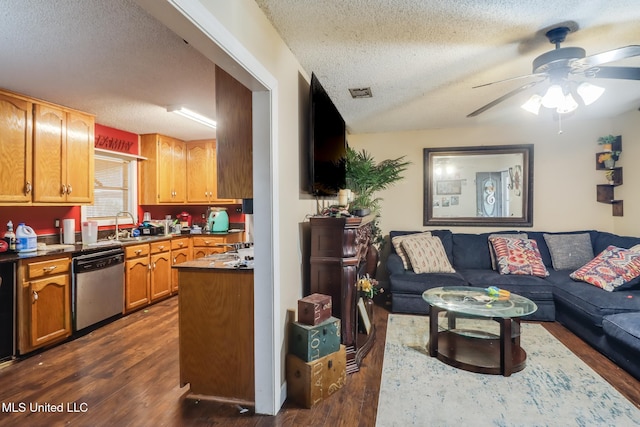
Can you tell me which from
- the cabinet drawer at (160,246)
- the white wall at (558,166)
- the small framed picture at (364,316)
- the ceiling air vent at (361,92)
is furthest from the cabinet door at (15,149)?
the white wall at (558,166)

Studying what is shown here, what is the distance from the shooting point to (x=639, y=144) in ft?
12.2

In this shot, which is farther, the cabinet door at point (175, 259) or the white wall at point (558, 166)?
the cabinet door at point (175, 259)

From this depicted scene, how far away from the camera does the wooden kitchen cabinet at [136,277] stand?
385 centimetres

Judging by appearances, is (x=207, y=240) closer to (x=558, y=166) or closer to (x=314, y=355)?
(x=314, y=355)

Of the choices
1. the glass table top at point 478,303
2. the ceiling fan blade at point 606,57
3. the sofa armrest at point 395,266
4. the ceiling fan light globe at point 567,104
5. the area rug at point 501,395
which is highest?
the ceiling fan blade at point 606,57

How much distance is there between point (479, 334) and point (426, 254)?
1.33 metres

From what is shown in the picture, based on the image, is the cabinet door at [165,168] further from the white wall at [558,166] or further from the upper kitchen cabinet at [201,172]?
the white wall at [558,166]

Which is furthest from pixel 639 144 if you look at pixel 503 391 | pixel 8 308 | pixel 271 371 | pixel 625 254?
pixel 8 308

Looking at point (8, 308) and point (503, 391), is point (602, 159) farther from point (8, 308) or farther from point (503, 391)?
point (8, 308)

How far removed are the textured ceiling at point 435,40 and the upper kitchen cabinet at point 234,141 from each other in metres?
0.49

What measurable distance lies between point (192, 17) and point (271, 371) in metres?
1.85

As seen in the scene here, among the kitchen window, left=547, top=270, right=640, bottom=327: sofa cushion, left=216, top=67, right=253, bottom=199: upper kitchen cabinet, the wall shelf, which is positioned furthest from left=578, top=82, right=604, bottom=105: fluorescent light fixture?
the kitchen window

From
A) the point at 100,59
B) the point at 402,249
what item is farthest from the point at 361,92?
the point at 100,59

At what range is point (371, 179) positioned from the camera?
4.38 m
